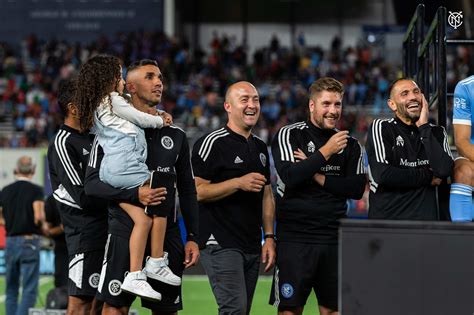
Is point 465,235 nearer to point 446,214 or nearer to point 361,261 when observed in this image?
point 361,261

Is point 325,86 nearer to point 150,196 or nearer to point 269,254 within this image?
point 269,254

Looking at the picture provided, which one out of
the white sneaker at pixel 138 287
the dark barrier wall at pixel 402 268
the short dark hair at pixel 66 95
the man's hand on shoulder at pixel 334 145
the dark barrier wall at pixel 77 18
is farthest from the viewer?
the dark barrier wall at pixel 77 18

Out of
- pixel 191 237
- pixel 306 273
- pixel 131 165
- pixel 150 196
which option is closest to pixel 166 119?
pixel 131 165

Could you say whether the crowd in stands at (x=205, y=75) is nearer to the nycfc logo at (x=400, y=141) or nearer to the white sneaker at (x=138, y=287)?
the nycfc logo at (x=400, y=141)

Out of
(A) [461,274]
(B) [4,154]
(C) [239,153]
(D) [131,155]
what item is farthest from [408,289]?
(B) [4,154]

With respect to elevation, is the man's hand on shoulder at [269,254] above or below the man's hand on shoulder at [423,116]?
below

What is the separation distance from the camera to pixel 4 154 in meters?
25.6

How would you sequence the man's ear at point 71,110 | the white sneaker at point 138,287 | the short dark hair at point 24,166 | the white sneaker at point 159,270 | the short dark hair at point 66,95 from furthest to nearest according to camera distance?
the short dark hair at point 24,166, the short dark hair at point 66,95, the man's ear at point 71,110, the white sneaker at point 159,270, the white sneaker at point 138,287

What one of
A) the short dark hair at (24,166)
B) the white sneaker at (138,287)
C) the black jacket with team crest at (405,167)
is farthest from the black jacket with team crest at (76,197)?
the short dark hair at (24,166)

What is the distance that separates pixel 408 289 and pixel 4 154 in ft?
71.1

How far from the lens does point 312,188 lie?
23.5 feet

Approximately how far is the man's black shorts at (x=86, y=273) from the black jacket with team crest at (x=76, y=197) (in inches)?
2.0

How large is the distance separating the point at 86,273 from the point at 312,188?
1717 millimetres

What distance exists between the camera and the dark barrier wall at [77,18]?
4291 centimetres
